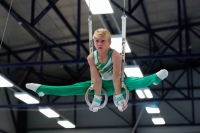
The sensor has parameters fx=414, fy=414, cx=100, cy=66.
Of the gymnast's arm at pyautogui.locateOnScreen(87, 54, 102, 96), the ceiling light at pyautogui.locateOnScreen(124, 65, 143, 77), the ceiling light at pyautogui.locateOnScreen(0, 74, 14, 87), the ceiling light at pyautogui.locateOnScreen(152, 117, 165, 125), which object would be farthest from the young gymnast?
the ceiling light at pyautogui.locateOnScreen(152, 117, 165, 125)

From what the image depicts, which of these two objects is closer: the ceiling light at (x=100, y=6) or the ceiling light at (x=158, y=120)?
the ceiling light at (x=100, y=6)

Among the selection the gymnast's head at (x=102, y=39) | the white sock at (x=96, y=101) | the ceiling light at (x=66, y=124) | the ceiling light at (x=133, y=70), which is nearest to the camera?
the gymnast's head at (x=102, y=39)

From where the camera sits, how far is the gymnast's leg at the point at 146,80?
594 centimetres

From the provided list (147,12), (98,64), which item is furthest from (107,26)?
(98,64)

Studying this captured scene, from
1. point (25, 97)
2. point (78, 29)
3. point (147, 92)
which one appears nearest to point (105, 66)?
point (78, 29)

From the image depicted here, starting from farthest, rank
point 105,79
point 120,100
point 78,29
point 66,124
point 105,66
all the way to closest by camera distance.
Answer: point 66,124 → point 78,29 → point 105,79 → point 105,66 → point 120,100

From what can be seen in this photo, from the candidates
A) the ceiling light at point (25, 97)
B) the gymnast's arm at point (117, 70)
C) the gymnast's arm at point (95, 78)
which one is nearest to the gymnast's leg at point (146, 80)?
the gymnast's arm at point (117, 70)

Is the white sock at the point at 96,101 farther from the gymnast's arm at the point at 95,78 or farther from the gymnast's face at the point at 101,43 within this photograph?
the gymnast's face at the point at 101,43

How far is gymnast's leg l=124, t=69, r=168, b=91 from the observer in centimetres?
594

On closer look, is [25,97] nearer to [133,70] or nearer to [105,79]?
[133,70]

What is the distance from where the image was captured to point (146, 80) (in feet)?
20.2

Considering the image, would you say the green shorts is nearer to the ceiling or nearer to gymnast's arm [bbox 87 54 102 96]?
gymnast's arm [bbox 87 54 102 96]

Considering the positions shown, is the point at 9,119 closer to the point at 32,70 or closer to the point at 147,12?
the point at 32,70

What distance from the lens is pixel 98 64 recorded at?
20.5 feet
